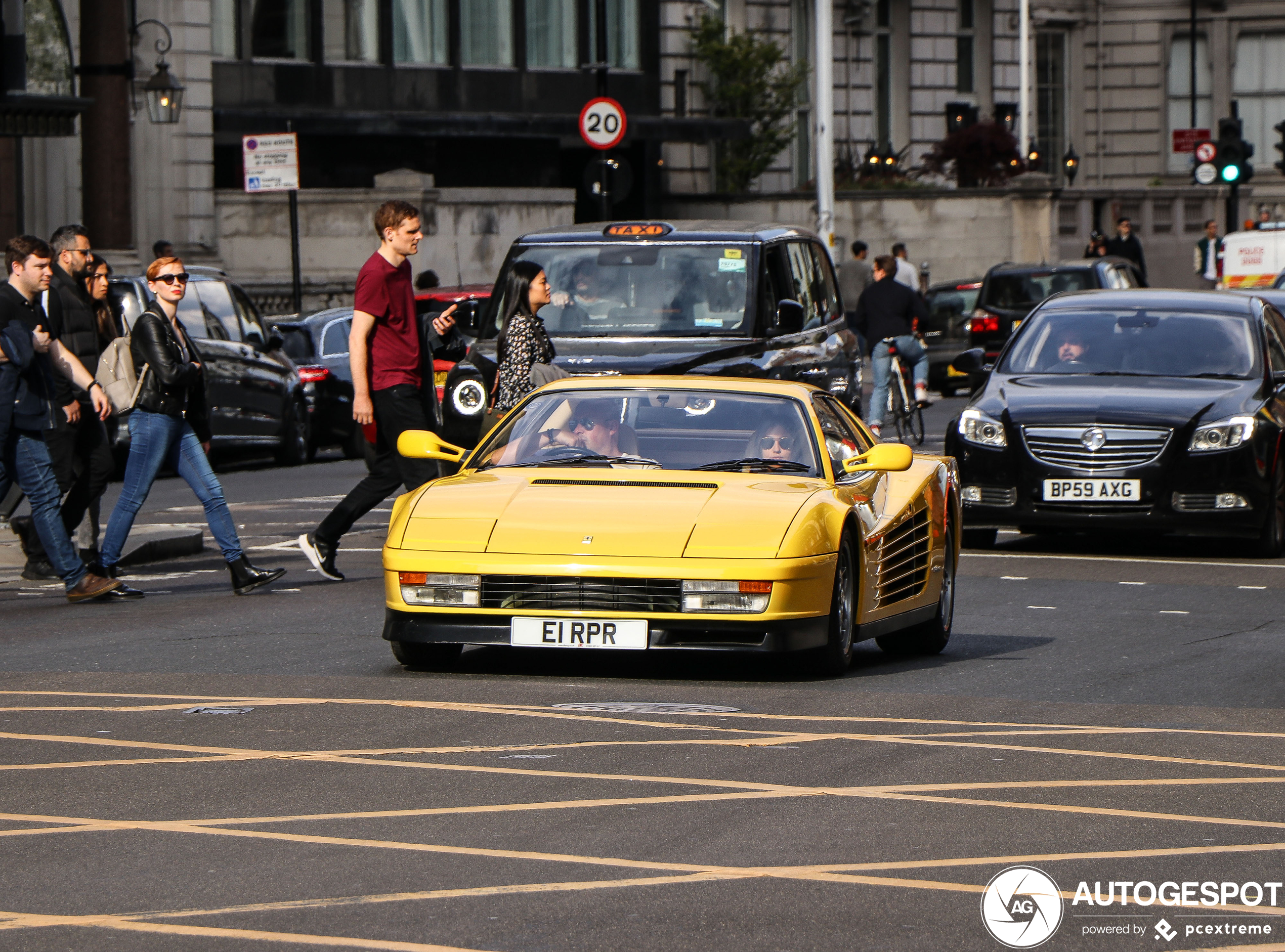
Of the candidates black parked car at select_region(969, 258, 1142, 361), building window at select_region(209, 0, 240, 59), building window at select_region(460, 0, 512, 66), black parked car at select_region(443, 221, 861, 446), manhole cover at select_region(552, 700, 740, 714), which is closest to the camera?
manhole cover at select_region(552, 700, 740, 714)

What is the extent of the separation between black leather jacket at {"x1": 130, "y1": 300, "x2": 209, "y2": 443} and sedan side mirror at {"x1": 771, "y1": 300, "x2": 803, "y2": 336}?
179 inches

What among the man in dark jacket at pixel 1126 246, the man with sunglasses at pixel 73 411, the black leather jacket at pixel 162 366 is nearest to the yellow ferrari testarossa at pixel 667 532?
the black leather jacket at pixel 162 366

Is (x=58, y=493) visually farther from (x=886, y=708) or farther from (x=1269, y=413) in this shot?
(x=1269, y=413)

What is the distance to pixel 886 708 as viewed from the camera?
354 inches

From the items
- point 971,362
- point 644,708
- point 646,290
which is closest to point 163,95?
point 646,290

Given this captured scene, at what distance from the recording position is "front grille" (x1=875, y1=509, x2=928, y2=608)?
10148mm

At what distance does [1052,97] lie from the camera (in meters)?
63.1

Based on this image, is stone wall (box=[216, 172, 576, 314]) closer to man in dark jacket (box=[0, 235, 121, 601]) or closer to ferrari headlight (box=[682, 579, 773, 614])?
man in dark jacket (box=[0, 235, 121, 601])

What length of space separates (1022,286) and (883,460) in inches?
928

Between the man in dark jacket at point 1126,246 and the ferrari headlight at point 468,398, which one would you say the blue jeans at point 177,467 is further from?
the man in dark jacket at point 1126,246

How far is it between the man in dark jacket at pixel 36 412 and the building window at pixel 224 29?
27.5 metres

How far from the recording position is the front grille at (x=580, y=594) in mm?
9148

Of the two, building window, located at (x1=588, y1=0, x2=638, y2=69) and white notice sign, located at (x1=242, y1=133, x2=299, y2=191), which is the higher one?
building window, located at (x1=588, y1=0, x2=638, y2=69)

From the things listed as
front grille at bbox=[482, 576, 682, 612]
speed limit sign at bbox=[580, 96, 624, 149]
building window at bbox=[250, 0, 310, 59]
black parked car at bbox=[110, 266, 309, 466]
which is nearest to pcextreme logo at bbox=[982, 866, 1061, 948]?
front grille at bbox=[482, 576, 682, 612]
